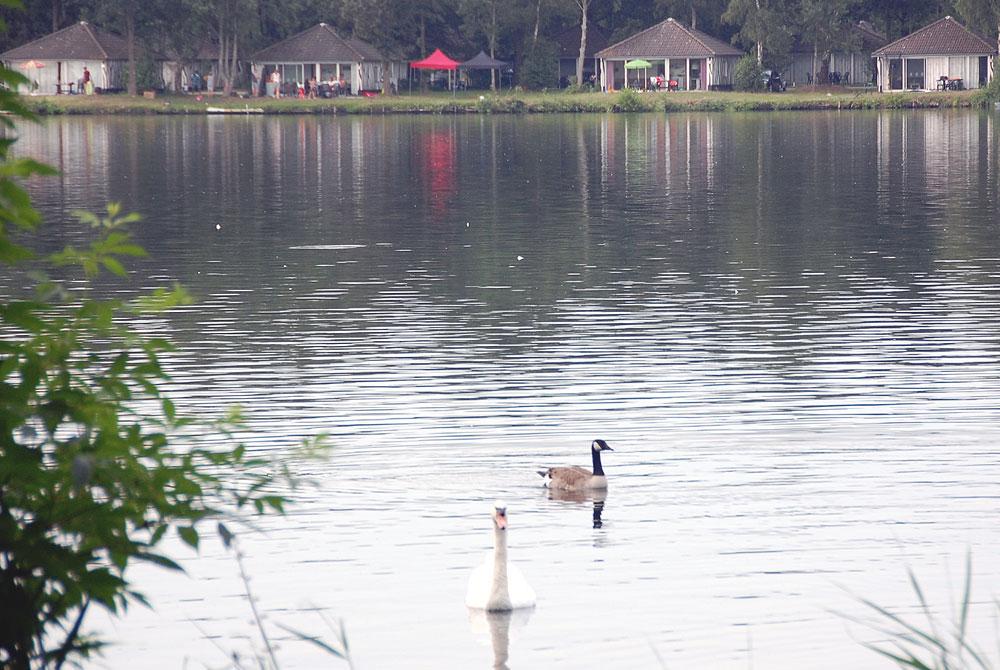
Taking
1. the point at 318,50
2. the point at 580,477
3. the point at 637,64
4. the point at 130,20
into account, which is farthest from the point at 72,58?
the point at 580,477

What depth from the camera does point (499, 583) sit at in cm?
1219

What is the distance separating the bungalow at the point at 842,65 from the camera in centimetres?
11111

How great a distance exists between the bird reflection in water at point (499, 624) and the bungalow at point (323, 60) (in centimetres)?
9813

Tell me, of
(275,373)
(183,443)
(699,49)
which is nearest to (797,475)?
(183,443)

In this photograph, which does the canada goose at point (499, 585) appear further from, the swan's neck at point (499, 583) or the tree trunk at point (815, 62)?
the tree trunk at point (815, 62)

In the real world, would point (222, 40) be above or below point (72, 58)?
above

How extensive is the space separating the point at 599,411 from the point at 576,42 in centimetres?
9987

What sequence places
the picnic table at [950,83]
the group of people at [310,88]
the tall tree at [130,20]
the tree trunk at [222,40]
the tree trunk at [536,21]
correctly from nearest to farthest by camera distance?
1. the tall tree at [130,20]
2. the tree trunk at [222,40]
3. the picnic table at [950,83]
4. the group of people at [310,88]
5. the tree trunk at [536,21]

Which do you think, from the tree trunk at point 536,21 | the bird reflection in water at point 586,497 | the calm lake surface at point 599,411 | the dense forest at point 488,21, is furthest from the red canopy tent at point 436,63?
the bird reflection in water at point 586,497

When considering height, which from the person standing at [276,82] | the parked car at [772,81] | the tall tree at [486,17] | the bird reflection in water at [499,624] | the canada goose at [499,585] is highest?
the tall tree at [486,17]

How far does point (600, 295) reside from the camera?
2909cm

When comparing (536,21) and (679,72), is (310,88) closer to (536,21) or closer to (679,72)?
(536,21)

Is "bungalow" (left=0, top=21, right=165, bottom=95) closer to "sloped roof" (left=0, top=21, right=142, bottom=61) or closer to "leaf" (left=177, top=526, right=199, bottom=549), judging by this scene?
"sloped roof" (left=0, top=21, right=142, bottom=61)

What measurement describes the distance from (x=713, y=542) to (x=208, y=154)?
58316 millimetres
